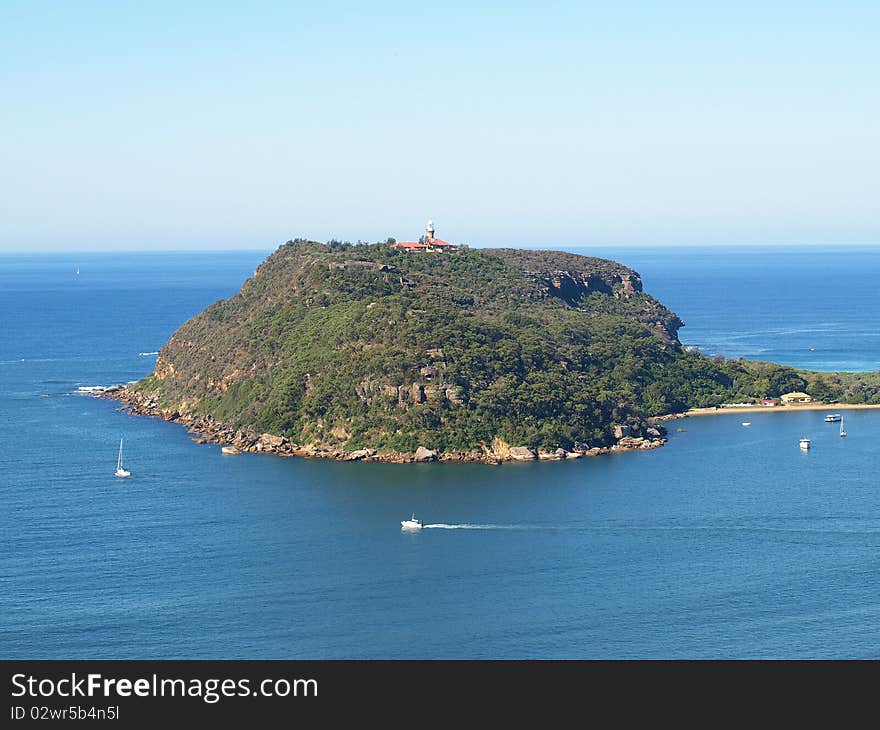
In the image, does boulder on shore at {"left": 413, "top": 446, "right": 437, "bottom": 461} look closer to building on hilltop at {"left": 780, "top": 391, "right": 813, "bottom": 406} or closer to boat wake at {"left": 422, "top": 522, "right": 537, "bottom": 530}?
boat wake at {"left": 422, "top": 522, "right": 537, "bottom": 530}

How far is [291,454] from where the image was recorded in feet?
314

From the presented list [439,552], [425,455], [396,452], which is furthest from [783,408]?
[439,552]

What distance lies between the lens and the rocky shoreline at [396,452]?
304ft

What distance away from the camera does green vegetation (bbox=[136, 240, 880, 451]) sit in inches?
3834

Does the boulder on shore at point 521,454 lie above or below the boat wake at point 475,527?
above

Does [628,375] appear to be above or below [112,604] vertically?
above

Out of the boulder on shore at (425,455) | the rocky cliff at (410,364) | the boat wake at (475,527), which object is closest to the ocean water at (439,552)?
the boat wake at (475,527)

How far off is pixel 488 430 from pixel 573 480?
11830 mm

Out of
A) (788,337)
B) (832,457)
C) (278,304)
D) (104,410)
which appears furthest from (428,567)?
(788,337)

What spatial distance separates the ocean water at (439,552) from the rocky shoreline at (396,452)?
5.89 feet

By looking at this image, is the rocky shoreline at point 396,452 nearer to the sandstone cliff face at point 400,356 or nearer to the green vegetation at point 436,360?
the sandstone cliff face at point 400,356

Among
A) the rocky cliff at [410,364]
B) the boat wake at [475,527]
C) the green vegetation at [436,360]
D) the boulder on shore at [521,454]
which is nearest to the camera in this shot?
the boat wake at [475,527]

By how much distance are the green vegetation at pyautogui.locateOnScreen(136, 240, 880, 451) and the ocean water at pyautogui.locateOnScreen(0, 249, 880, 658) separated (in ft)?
18.5

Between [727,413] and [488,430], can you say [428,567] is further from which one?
[727,413]
